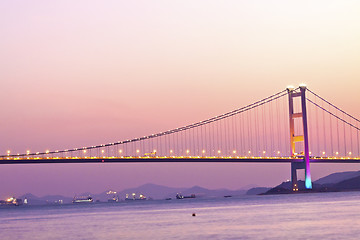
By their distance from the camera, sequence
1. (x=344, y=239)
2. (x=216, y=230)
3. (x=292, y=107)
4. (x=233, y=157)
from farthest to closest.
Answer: (x=292, y=107) < (x=233, y=157) < (x=216, y=230) < (x=344, y=239)

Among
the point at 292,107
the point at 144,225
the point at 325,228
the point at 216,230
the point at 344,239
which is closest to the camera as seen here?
the point at 344,239

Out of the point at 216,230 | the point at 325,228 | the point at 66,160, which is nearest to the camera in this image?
the point at 325,228

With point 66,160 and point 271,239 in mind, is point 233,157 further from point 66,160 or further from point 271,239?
point 271,239

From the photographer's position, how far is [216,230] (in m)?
42.3

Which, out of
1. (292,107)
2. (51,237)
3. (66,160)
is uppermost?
(292,107)

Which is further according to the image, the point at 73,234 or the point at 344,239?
the point at 73,234

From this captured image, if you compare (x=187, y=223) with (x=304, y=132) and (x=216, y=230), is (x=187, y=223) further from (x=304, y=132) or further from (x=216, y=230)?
(x=304, y=132)

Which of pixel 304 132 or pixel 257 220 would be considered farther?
pixel 304 132

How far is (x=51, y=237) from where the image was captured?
4266cm

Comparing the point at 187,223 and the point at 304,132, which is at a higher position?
the point at 304,132

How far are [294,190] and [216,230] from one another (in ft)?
212

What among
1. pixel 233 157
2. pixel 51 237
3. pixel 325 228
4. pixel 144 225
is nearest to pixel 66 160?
pixel 233 157

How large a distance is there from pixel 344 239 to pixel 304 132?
6317cm

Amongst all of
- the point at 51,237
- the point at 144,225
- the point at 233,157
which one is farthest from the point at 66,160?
the point at 51,237
